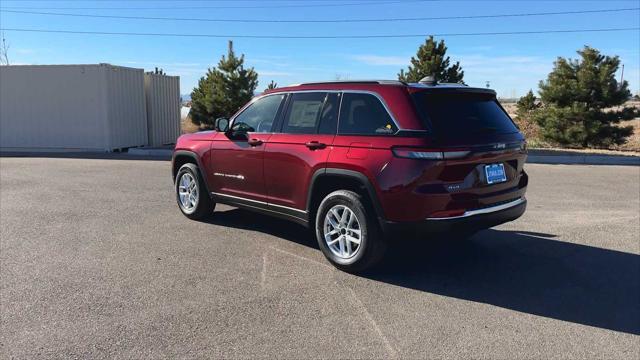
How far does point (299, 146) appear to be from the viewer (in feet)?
17.6

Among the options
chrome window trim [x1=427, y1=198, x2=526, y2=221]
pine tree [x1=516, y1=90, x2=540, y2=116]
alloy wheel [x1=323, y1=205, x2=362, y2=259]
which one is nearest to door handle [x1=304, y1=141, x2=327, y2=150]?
alloy wheel [x1=323, y1=205, x2=362, y2=259]

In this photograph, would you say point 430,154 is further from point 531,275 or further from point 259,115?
point 259,115

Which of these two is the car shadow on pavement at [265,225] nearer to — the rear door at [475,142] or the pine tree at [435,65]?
the rear door at [475,142]

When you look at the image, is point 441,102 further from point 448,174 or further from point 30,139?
point 30,139

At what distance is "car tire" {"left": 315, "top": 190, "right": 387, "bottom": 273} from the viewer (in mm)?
4773

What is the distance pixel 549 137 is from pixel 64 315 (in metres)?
17.8

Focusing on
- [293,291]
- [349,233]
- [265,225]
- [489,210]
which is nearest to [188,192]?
[265,225]

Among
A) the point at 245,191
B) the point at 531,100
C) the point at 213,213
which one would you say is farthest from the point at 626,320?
the point at 531,100

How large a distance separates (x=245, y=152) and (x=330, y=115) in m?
1.33

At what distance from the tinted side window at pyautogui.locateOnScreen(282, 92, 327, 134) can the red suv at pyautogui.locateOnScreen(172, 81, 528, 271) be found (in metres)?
0.01

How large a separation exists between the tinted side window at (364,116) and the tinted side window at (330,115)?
0.26 feet

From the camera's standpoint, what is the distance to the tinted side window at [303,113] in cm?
539

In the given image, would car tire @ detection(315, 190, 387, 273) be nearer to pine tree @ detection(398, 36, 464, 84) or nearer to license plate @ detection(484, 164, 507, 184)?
license plate @ detection(484, 164, 507, 184)

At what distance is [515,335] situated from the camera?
3.77m
